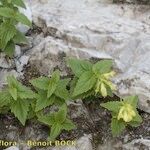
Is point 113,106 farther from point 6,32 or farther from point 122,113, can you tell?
point 6,32

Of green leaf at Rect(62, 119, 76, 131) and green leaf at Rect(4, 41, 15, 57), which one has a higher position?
green leaf at Rect(4, 41, 15, 57)

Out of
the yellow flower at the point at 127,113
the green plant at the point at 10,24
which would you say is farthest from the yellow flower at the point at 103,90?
the green plant at the point at 10,24

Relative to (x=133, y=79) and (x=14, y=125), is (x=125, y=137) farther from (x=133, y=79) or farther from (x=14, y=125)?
(x=14, y=125)

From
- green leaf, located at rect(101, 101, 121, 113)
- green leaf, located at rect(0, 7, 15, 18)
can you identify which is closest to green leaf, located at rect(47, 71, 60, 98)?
green leaf, located at rect(101, 101, 121, 113)

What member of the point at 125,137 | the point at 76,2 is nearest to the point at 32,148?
the point at 125,137

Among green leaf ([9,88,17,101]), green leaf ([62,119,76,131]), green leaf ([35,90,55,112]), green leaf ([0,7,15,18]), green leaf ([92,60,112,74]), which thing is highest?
green leaf ([0,7,15,18])

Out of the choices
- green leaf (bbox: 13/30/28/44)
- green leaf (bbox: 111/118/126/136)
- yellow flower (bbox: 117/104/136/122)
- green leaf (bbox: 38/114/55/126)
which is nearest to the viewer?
yellow flower (bbox: 117/104/136/122)

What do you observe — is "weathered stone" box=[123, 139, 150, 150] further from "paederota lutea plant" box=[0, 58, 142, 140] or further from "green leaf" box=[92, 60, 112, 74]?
"green leaf" box=[92, 60, 112, 74]

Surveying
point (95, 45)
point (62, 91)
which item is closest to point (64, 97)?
point (62, 91)
